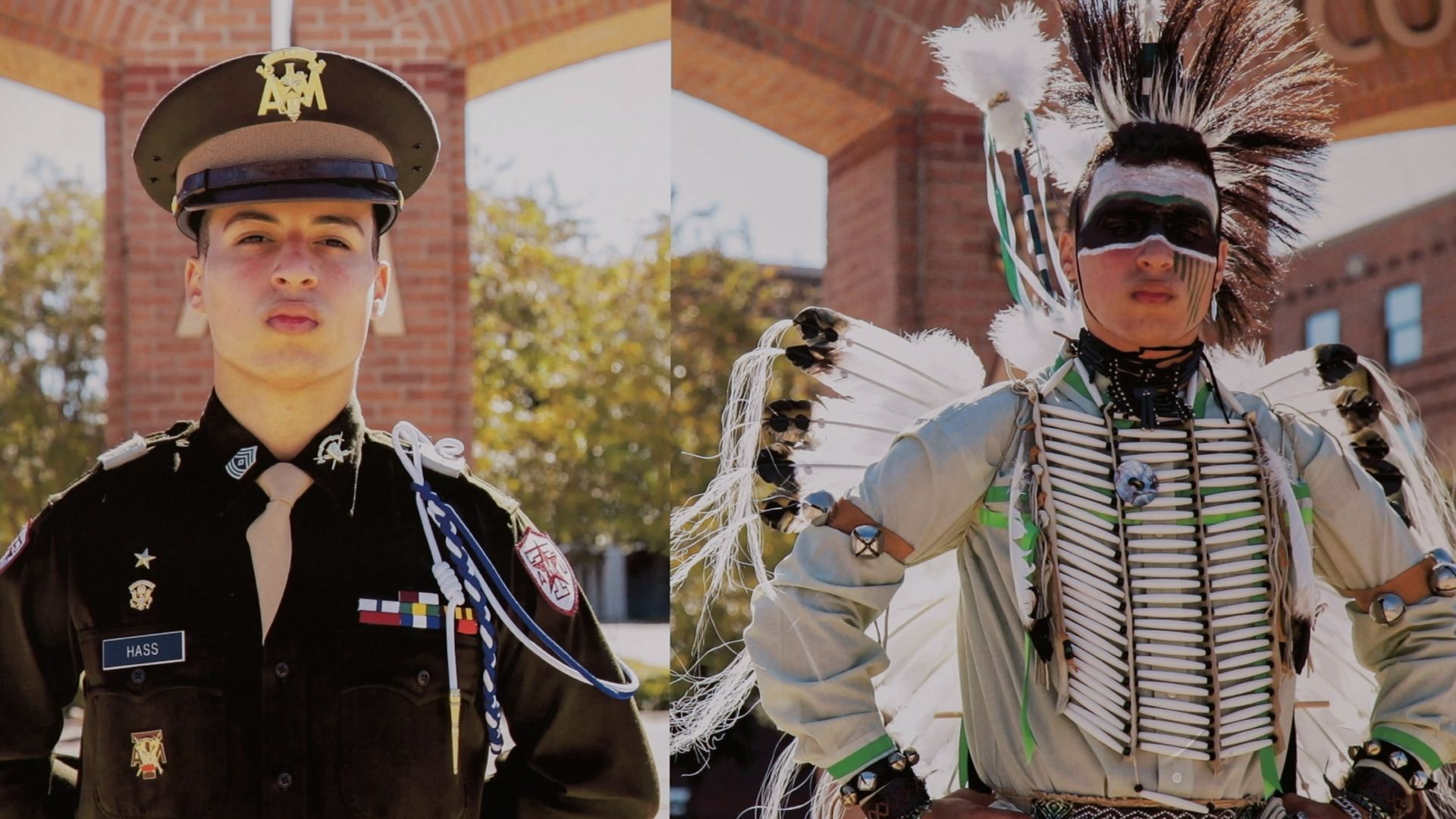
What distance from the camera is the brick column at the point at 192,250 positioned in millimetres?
6594

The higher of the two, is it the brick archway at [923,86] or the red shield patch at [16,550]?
the brick archway at [923,86]

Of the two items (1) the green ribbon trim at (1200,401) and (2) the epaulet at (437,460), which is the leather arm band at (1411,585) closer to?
(1) the green ribbon trim at (1200,401)

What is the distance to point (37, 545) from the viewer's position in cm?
273

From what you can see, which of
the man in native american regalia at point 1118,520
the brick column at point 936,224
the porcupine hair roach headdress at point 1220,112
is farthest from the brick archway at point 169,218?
the porcupine hair roach headdress at point 1220,112

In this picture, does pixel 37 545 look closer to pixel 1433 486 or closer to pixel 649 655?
pixel 1433 486

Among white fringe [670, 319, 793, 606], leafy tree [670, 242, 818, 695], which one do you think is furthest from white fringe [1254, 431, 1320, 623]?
leafy tree [670, 242, 818, 695]

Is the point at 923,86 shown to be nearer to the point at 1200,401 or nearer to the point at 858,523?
the point at 1200,401

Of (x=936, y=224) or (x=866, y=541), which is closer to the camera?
(x=866, y=541)

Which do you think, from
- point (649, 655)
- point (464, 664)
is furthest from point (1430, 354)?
point (464, 664)

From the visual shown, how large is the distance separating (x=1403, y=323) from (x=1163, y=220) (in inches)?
531

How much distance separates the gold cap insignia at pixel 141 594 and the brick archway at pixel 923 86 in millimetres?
4035

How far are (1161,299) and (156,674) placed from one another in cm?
189

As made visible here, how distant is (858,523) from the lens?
111 inches

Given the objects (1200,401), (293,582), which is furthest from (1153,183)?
(293,582)
